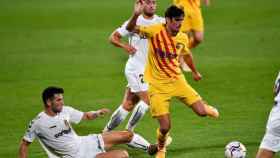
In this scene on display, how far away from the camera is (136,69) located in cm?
1319

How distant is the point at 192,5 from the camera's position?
18.4 m

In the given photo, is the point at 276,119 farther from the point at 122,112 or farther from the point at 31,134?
the point at 122,112

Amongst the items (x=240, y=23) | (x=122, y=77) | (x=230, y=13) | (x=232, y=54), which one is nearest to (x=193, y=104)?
(x=122, y=77)

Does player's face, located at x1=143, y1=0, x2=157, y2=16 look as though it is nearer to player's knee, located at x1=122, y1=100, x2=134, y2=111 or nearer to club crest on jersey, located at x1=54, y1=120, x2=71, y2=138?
player's knee, located at x1=122, y1=100, x2=134, y2=111

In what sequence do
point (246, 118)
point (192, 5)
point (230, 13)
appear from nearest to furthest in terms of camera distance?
point (246, 118) → point (192, 5) → point (230, 13)

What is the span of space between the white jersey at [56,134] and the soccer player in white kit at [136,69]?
174cm

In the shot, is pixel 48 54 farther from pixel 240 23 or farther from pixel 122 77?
pixel 240 23

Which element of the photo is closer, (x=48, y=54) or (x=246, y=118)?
(x=246, y=118)

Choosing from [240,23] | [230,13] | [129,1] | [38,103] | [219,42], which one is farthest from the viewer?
[129,1]

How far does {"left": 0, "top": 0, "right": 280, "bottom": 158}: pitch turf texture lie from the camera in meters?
13.8

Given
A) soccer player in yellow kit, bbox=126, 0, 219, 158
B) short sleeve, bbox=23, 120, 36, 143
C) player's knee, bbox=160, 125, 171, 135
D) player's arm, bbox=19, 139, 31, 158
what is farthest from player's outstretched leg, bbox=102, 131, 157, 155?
player's arm, bbox=19, 139, 31, 158

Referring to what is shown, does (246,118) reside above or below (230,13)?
below

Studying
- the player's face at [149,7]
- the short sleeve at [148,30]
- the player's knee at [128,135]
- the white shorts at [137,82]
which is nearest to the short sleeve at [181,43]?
the short sleeve at [148,30]

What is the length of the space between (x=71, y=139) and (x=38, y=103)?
194 inches
